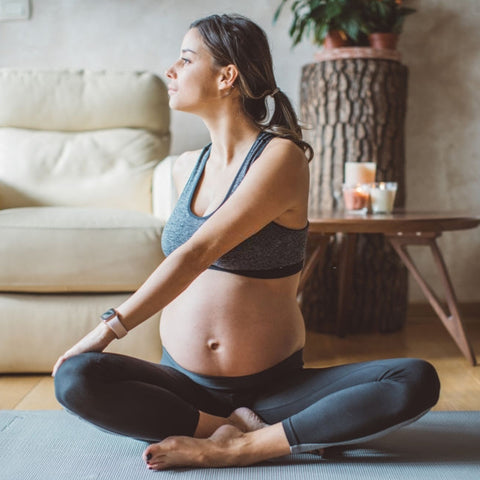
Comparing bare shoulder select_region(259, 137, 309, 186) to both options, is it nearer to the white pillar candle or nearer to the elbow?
the elbow

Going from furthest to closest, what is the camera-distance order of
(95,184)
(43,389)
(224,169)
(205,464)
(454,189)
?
(454,189) < (95,184) < (43,389) < (224,169) < (205,464)

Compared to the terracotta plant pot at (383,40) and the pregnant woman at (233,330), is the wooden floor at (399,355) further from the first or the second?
the terracotta plant pot at (383,40)

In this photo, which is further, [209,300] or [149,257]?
[149,257]

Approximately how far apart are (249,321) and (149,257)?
2.12 ft

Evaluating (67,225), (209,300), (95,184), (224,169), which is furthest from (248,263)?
(95,184)

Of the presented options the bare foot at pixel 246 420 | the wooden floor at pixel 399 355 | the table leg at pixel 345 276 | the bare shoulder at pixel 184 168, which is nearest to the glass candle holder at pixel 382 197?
the table leg at pixel 345 276

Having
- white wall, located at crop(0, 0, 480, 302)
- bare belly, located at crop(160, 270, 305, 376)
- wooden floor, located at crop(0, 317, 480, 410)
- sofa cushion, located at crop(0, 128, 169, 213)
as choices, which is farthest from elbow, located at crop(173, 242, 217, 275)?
white wall, located at crop(0, 0, 480, 302)

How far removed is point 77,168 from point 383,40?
117cm

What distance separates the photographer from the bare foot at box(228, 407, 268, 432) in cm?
122

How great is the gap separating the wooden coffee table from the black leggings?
646 mm

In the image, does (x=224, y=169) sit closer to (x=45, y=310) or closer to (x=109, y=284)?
(x=109, y=284)

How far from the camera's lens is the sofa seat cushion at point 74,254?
5.82ft

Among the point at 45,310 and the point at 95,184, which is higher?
the point at 95,184

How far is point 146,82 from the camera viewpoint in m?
2.43
